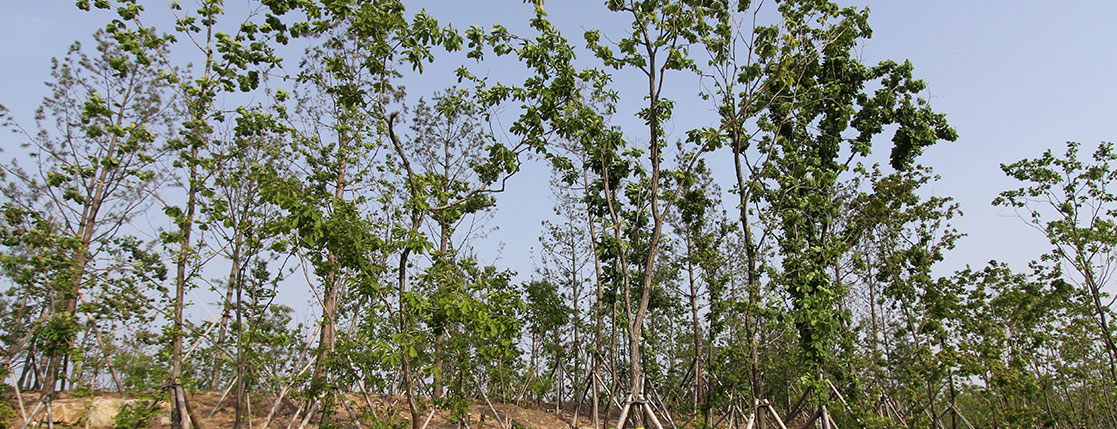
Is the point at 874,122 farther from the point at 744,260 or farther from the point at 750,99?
the point at 744,260

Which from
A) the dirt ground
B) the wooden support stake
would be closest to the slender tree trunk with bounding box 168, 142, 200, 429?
the dirt ground

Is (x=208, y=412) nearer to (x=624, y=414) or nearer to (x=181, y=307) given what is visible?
(x=181, y=307)

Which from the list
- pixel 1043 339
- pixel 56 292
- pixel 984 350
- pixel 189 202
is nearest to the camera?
pixel 189 202

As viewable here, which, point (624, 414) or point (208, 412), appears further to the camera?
point (208, 412)

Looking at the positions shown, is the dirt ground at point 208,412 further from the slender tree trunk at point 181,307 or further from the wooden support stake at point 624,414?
the wooden support stake at point 624,414

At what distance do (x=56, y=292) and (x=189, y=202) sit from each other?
8.53 feet

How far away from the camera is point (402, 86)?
9.64m

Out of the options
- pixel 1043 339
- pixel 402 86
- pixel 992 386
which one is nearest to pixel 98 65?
pixel 402 86

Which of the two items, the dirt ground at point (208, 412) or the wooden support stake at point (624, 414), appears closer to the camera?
the wooden support stake at point (624, 414)

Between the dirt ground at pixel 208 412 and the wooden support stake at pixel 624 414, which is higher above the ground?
the wooden support stake at pixel 624 414

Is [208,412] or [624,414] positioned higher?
[624,414]

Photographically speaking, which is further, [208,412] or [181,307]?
[208,412]

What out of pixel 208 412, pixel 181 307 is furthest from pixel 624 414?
pixel 208 412

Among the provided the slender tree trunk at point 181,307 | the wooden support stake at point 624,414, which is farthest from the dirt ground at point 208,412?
the wooden support stake at point 624,414
